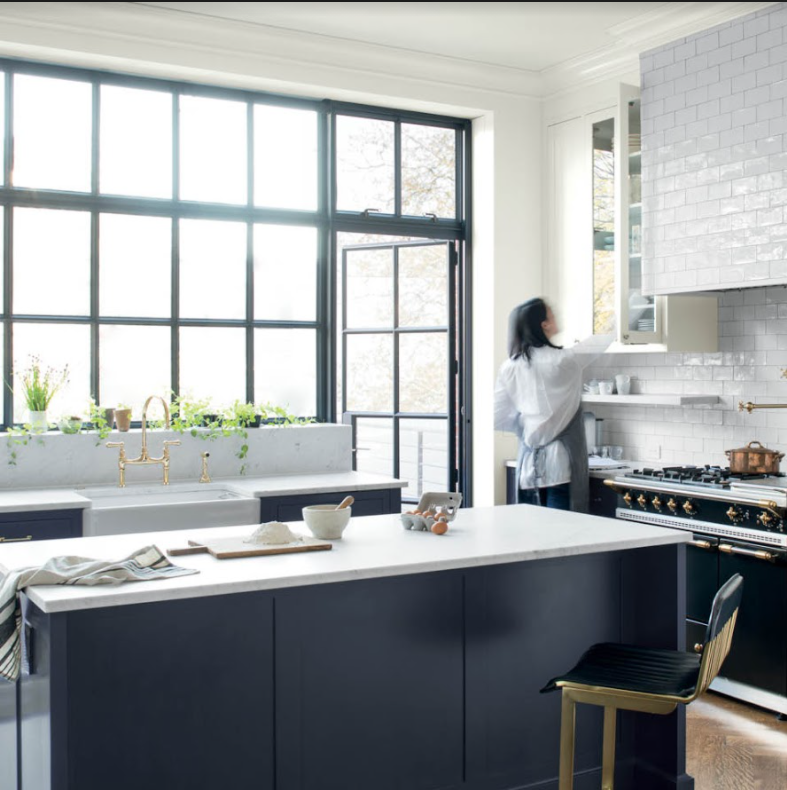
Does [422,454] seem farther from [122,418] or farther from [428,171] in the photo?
[122,418]

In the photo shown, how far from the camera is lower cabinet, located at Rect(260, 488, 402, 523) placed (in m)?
4.97

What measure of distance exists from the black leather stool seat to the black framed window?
3487 millimetres

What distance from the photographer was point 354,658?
2.99 metres

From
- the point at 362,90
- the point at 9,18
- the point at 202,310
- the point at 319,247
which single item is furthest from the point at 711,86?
the point at 9,18

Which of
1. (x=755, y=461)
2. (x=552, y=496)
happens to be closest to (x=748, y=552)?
(x=755, y=461)

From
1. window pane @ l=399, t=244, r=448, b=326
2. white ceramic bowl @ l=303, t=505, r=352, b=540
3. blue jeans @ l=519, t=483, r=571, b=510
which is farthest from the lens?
window pane @ l=399, t=244, r=448, b=326

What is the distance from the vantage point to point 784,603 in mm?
4363

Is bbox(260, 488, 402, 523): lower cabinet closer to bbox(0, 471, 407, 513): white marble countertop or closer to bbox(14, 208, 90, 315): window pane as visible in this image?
bbox(0, 471, 407, 513): white marble countertop

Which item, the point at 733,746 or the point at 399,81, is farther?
the point at 399,81

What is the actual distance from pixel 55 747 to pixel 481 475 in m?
4.42

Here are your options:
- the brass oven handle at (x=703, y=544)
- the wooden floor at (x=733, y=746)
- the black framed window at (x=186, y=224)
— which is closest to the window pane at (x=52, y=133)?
the black framed window at (x=186, y=224)

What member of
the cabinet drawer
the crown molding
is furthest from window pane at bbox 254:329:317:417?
the crown molding

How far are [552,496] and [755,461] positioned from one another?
3.45 feet

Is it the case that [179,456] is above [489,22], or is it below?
below
